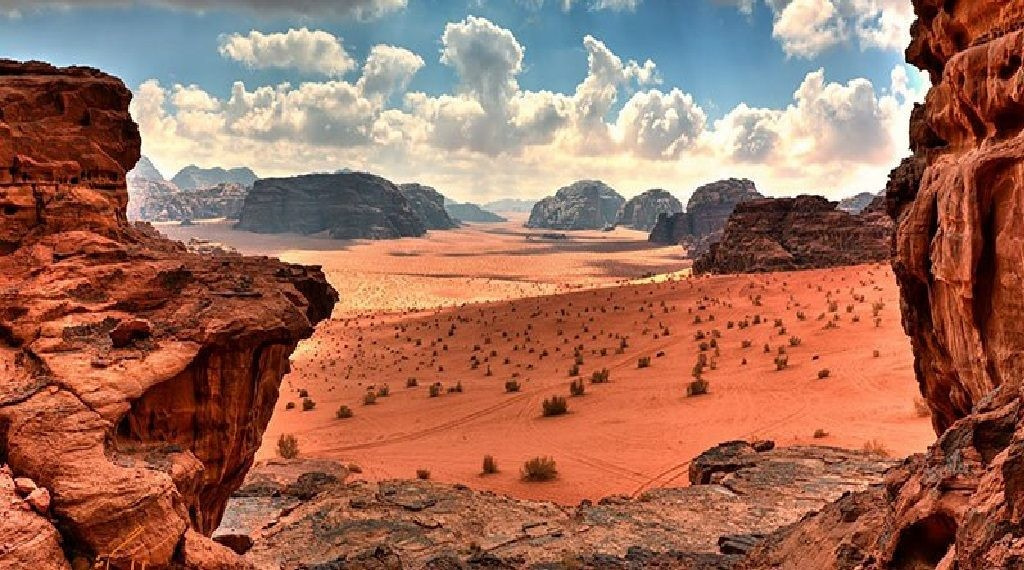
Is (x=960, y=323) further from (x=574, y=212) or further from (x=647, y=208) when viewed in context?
(x=574, y=212)

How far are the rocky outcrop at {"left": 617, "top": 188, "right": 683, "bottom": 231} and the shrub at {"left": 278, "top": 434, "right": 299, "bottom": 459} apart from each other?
154 m

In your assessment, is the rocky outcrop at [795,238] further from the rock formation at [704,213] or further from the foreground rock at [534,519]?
the rock formation at [704,213]

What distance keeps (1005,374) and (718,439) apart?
8.11 m

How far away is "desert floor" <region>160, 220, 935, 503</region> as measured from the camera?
38.7 ft

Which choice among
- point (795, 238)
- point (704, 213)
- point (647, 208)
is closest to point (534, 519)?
point (795, 238)

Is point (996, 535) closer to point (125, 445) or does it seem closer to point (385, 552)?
point (125, 445)

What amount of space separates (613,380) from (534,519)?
9327 mm

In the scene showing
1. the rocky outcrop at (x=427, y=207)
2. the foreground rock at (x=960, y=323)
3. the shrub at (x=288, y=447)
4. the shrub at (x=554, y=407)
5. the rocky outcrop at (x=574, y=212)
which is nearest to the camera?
the foreground rock at (x=960, y=323)

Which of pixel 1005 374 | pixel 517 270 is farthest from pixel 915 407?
pixel 517 270

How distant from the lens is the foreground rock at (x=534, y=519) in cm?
719

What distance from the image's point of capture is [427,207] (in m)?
165

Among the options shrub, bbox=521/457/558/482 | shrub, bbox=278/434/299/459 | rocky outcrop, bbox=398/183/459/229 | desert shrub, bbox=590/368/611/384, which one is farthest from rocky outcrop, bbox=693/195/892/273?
rocky outcrop, bbox=398/183/459/229

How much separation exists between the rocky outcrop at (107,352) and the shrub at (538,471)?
5255 mm

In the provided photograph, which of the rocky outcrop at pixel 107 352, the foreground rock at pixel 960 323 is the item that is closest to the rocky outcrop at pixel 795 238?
the foreground rock at pixel 960 323
